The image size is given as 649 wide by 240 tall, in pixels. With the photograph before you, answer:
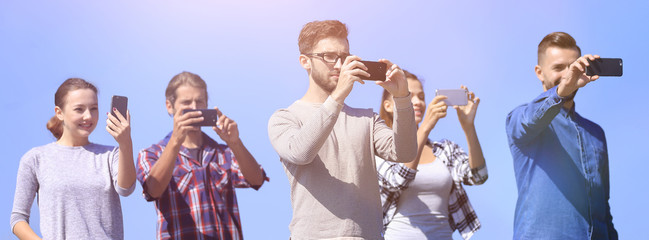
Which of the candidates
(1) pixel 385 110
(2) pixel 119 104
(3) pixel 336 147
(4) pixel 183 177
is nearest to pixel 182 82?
(2) pixel 119 104

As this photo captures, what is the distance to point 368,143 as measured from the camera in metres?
3.60

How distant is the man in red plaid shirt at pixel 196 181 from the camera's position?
4.84m

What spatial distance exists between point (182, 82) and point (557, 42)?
2.95m

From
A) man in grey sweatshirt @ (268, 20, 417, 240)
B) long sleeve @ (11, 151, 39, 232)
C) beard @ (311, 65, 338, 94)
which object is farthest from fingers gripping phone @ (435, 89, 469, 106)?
long sleeve @ (11, 151, 39, 232)

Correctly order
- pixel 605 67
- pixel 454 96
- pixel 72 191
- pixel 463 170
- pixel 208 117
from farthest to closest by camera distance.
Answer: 1. pixel 454 96
2. pixel 463 170
3. pixel 208 117
4. pixel 72 191
5. pixel 605 67

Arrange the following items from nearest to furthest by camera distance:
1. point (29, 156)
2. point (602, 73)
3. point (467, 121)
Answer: point (602, 73)
point (29, 156)
point (467, 121)

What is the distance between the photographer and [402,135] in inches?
136

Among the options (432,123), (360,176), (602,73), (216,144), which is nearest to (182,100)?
(216,144)

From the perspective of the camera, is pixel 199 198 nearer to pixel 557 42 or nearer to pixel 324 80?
pixel 324 80

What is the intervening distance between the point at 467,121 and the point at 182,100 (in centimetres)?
232

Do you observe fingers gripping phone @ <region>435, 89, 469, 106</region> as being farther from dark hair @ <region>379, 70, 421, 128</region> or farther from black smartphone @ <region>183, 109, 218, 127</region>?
black smartphone @ <region>183, 109, 218, 127</region>

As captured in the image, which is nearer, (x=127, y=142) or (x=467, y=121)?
(x=127, y=142)

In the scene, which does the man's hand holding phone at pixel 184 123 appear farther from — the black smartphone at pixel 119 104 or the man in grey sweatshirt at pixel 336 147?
the man in grey sweatshirt at pixel 336 147

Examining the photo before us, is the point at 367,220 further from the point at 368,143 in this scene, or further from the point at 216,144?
the point at 216,144
